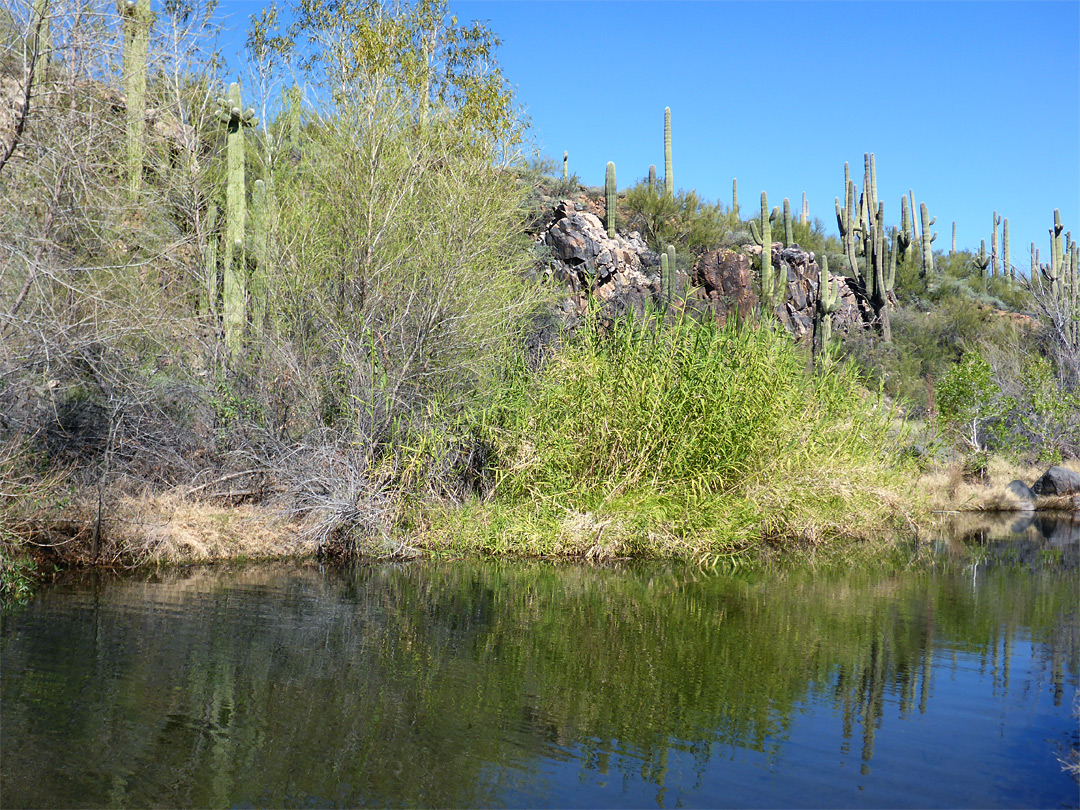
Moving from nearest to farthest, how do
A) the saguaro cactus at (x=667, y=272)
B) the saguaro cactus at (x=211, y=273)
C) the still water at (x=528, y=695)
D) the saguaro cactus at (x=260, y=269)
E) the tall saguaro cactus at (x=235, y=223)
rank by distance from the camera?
1. the still water at (x=528, y=695)
2. the saguaro cactus at (x=260, y=269)
3. the tall saguaro cactus at (x=235, y=223)
4. the saguaro cactus at (x=211, y=273)
5. the saguaro cactus at (x=667, y=272)

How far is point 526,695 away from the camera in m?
6.40

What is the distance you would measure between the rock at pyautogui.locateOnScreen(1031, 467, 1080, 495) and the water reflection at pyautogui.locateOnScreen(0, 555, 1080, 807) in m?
11.3

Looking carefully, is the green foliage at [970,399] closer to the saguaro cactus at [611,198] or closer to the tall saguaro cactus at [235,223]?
the saguaro cactus at [611,198]

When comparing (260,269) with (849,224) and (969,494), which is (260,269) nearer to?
(969,494)

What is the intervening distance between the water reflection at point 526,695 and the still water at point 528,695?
0.08 ft

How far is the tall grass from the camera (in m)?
12.2

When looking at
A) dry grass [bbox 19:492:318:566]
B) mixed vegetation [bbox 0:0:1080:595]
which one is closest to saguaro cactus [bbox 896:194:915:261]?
mixed vegetation [bbox 0:0:1080:595]

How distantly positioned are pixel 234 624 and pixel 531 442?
5.59 metres

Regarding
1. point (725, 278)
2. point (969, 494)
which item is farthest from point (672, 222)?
point (969, 494)

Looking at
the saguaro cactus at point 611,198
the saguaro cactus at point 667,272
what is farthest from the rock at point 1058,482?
the saguaro cactus at point 611,198

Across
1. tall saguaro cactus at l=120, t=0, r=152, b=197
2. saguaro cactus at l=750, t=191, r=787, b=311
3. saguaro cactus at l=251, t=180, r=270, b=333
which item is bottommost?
saguaro cactus at l=251, t=180, r=270, b=333

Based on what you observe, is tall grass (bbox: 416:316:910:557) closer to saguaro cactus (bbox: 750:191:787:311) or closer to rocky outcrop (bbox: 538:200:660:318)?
saguaro cactus (bbox: 750:191:787:311)

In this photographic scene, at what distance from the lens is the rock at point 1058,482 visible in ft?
66.0

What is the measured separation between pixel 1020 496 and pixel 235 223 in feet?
54.0
